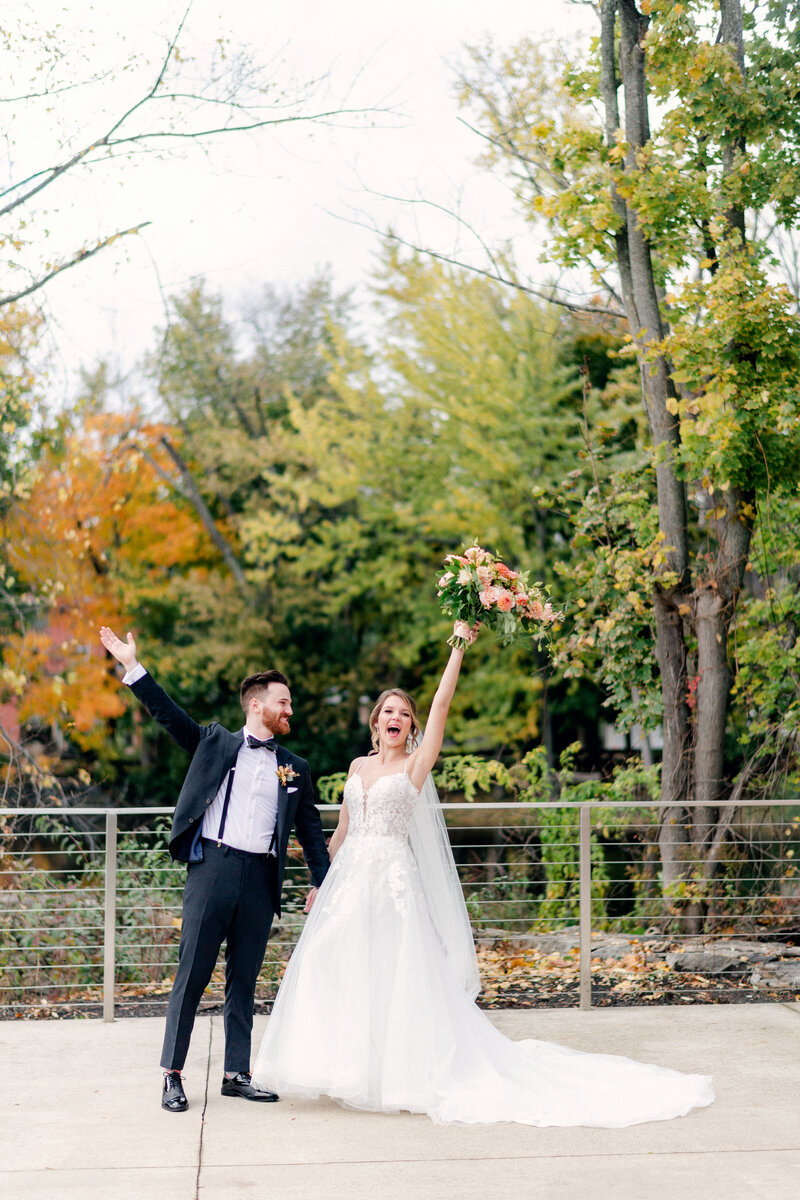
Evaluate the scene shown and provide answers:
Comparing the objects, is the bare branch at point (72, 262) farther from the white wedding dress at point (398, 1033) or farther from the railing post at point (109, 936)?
the white wedding dress at point (398, 1033)

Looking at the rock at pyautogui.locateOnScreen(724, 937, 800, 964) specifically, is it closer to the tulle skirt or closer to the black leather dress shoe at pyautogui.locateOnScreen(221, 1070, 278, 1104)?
the tulle skirt

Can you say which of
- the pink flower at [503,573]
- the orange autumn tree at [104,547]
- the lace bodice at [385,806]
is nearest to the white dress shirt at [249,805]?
the lace bodice at [385,806]

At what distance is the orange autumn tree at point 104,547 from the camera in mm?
17500

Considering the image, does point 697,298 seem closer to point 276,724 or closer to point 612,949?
point 612,949

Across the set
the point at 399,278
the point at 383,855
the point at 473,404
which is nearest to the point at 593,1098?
the point at 383,855

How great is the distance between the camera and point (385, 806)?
5.10m

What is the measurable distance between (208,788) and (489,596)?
1.40 m

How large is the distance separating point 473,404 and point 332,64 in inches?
366

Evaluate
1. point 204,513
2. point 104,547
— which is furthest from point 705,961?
point 204,513

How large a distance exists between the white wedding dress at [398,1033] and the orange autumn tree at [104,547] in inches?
442

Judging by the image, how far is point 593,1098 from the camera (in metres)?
4.73

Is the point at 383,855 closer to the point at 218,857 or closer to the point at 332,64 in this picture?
the point at 218,857

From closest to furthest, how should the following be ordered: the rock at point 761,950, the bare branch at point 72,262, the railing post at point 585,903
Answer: the railing post at point 585,903, the rock at point 761,950, the bare branch at point 72,262

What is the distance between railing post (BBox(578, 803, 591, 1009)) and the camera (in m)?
6.47
